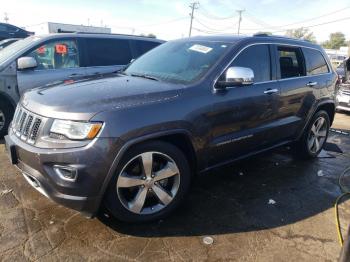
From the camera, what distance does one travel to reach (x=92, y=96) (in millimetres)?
2854

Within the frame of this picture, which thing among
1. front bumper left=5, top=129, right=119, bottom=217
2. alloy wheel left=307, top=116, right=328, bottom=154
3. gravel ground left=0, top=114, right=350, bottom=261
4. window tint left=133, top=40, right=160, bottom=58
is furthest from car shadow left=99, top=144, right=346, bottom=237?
window tint left=133, top=40, right=160, bottom=58

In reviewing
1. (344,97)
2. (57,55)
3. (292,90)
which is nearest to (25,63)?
(57,55)

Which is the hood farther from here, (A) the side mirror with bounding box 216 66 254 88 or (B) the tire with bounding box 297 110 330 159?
(B) the tire with bounding box 297 110 330 159

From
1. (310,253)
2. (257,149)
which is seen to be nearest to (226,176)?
(257,149)

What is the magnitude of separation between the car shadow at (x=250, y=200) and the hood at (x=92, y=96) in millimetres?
1095

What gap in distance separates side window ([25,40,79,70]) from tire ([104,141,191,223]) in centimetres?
361

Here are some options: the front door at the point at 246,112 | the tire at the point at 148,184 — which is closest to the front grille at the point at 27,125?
the tire at the point at 148,184

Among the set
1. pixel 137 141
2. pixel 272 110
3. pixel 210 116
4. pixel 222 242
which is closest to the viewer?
pixel 137 141

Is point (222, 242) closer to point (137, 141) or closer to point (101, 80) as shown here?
point (137, 141)

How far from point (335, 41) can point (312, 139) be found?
90.2 m

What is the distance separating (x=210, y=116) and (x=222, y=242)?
1174 mm

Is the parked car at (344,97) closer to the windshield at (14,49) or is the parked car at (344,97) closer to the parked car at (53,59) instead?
the parked car at (53,59)

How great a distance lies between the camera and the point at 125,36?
6824 mm

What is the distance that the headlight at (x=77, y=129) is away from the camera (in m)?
2.57
